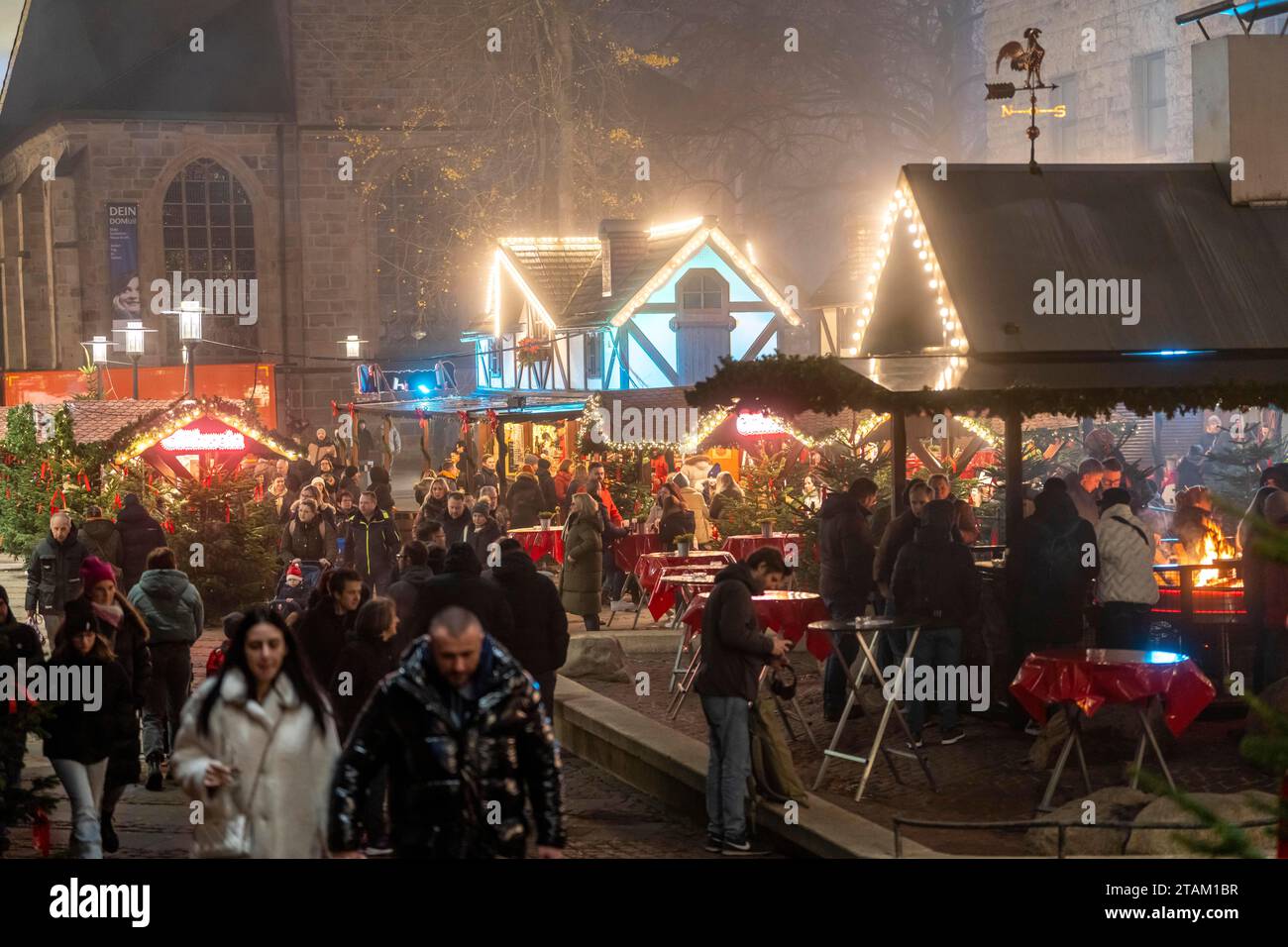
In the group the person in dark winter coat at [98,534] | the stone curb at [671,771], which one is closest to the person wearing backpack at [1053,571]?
the stone curb at [671,771]

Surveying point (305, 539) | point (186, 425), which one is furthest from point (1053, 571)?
point (186, 425)

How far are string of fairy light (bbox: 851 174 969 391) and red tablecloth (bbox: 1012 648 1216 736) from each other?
223 centimetres

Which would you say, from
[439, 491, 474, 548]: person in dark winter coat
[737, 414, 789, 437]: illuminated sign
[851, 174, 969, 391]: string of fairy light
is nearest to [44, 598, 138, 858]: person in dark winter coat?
[851, 174, 969, 391]: string of fairy light

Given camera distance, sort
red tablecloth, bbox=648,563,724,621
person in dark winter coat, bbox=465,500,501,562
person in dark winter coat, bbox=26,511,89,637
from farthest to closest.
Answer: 1. person in dark winter coat, bbox=465,500,501,562
2. red tablecloth, bbox=648,563,724,621
3. person in dark winter coat, bbox=26,511,89,637

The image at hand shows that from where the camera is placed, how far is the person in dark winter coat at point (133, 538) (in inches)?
590

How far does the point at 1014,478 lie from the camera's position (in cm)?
1170

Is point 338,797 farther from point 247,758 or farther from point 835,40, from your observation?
point 835,40

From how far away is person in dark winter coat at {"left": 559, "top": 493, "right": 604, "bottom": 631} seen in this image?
53.7 feet

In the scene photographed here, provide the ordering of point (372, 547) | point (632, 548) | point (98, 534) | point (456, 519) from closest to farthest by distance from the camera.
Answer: point (98, 534) → point (372, 547) → point (456, 519) → point (632, 548)

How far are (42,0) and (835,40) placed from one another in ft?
68.1

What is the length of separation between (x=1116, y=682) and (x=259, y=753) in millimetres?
4786

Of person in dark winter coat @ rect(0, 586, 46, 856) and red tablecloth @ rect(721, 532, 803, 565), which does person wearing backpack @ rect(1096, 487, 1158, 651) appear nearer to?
red tablecloth @ rect(721, 532, 803, 565)

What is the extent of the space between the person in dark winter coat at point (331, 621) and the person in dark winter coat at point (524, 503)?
11.3 meters

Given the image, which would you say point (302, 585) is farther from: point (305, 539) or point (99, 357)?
point (99, 357)
